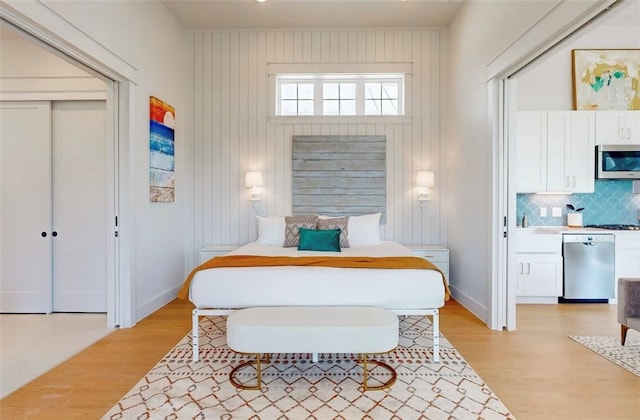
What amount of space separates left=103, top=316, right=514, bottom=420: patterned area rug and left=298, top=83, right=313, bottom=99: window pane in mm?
3489

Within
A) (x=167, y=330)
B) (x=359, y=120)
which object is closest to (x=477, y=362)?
(x=167, y=330)

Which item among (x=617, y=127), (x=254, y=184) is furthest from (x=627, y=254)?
(x=254, y=184)

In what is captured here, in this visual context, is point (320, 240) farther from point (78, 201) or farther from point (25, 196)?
point (25, 196)

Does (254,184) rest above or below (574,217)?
above

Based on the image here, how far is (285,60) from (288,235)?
2.45 m


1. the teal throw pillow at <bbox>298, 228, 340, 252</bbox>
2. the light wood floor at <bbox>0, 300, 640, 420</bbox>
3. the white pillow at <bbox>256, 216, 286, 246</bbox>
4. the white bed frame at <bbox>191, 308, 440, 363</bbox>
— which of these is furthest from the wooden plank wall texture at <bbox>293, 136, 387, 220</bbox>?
the white bed frame at <bbox>191, 308, 440, 363</bbox>

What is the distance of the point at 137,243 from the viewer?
137 inches

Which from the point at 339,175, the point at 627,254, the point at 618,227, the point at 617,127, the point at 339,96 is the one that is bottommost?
the point at 627,254

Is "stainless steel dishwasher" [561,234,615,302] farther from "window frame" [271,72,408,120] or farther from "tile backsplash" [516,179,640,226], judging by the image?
"window frame" [271,72,408,120]

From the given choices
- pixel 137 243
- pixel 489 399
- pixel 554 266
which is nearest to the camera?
pixel 489 399

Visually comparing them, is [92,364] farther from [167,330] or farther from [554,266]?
[554,266]

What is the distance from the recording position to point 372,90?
4.86 m

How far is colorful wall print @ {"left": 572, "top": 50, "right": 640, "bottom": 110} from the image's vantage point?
4.34 m

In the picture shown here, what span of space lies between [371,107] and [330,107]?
583 millimetres
